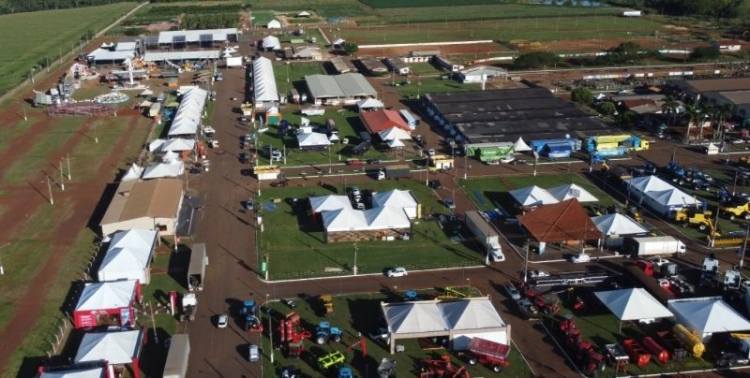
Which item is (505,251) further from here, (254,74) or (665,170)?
(254,74)

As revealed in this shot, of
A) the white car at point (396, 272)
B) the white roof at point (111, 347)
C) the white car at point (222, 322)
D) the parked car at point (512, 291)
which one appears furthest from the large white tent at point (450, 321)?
the white roof at point (111, 347)

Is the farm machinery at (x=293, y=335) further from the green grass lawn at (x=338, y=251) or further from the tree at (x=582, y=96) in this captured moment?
the tree at (x=582, y=96)

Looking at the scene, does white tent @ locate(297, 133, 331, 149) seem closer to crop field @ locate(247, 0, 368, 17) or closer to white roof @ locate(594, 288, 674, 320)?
white roof @ locate(594, 288, 674, 320)

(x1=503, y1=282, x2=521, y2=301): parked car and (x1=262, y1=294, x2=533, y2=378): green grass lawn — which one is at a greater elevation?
(x1=503, y1=282, x2=521, y2=301): parked car

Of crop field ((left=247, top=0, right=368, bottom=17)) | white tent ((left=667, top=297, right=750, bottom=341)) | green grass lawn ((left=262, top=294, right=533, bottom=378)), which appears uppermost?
crop field ((left=247, top=0, right=368, bottom=17))

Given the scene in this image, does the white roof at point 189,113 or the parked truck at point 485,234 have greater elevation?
the white roof at point 189,113

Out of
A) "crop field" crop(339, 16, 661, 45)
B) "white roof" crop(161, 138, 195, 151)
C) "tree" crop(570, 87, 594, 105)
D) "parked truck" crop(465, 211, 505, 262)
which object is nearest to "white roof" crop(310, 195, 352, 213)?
"parked truck" crop(465, 211, 505, 262)

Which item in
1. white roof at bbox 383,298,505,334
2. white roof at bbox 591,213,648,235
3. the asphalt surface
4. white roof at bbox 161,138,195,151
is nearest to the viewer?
the asphalt surface
